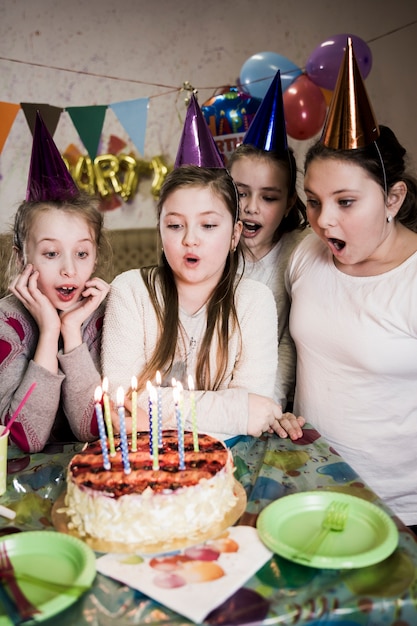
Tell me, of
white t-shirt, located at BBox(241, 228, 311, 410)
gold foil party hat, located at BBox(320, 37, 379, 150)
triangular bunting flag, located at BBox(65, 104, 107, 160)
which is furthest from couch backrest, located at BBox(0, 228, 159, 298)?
gold foil party hat, located at BBox(320, 37, 379, 150)

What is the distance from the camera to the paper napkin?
101cm

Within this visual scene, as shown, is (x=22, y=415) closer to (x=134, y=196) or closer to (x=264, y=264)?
(x=264, y=264)

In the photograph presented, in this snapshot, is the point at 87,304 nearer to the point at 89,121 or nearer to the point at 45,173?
the point at 45,173

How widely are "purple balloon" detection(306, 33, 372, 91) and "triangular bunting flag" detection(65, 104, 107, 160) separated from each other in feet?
4.42

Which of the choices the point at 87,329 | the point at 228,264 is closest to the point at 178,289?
the point at 228,264

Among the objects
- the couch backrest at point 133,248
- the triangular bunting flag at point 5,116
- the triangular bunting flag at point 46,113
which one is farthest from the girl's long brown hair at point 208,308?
the couch backrest at point 133,248

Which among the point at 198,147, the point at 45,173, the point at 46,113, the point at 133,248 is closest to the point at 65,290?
the point at 45,173

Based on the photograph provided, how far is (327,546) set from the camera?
116 cm

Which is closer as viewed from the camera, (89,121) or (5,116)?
(5,116)

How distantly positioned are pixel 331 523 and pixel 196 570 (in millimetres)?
Answer: 293

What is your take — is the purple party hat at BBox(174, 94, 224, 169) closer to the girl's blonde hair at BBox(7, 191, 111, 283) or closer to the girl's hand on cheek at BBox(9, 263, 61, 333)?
the girl's blonde hair at BBox(7, 191, 111, 283)

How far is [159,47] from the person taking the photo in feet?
17.1

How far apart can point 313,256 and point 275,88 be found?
712 mm

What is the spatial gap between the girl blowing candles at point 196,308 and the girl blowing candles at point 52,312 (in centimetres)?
10
